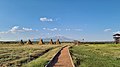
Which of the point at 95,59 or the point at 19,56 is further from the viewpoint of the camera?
the point at 19,56

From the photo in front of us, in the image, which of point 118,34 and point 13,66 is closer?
point 13,66

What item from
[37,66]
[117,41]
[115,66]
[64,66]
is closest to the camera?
[64,66]

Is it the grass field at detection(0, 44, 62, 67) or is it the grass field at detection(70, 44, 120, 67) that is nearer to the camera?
the grass field at detection(70, 44, 120, 67)

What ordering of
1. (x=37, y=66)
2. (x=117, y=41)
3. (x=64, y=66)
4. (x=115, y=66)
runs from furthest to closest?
(x=117, y=41), (x=115, y=66), (x=37, y=66), (x=64, y=66)

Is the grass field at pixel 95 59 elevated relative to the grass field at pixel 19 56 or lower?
lower

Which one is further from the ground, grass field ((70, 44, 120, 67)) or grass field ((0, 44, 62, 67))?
grass field ((0, 44, 62, 67))

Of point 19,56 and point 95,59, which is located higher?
point 19,56

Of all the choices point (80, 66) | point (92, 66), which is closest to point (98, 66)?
point (92, 66)

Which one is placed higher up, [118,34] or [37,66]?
[118,34]

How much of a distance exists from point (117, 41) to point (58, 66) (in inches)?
2910

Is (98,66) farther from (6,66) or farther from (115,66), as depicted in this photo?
(6,66)

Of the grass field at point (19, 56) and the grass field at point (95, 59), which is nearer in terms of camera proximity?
the grass field at point (95, 59)

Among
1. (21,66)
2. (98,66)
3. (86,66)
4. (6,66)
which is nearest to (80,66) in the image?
(86,66)

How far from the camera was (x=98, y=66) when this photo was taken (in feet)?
61.2
